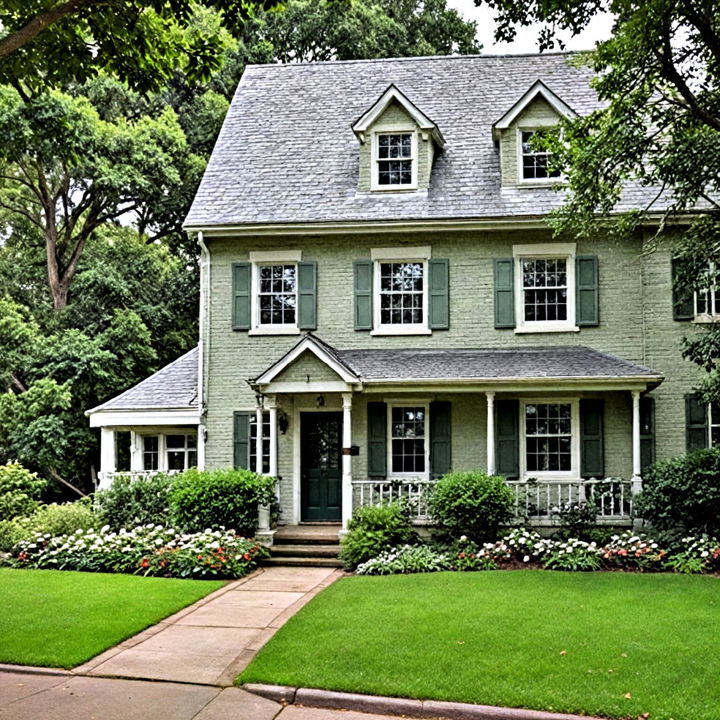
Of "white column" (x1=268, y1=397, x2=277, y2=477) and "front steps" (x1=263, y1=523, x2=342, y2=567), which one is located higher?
"white column" (x1=268, y1=397, x2=277, y2=477)

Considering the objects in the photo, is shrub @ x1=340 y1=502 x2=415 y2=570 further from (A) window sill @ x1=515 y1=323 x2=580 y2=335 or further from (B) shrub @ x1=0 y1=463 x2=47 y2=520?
(B) shrub @ x1=0 y1=463 x2=47 y2=520

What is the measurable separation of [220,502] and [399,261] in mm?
6263

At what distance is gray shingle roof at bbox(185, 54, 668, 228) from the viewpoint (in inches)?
674

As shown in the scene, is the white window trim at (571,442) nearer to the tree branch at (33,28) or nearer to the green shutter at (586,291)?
the green shutter at (586,291)

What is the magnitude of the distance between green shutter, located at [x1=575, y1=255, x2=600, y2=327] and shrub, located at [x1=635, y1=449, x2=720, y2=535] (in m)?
3.48

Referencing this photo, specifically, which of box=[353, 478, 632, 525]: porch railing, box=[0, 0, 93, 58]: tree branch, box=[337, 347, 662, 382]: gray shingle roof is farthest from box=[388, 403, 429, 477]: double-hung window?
box=[0, 0, 93, 58]: tree branch

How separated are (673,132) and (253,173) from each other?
946cm

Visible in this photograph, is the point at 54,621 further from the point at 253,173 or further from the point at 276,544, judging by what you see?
the point at 253,173

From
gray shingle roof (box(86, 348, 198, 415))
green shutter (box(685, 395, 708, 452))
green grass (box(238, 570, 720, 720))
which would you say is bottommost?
green grass (box(238, 570, 720, 720))

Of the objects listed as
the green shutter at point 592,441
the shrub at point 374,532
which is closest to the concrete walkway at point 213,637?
the shrub at point 374,532

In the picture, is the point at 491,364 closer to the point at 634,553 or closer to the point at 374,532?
the point at 374,532

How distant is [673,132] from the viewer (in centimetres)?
1256

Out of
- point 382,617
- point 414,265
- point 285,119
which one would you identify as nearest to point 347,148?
point 285,119

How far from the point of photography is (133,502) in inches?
637
